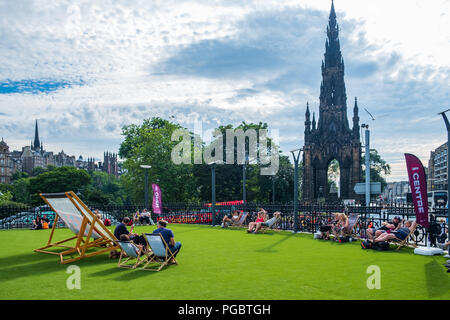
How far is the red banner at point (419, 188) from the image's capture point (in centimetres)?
1223

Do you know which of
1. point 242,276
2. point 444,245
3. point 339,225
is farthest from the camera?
point 339,225

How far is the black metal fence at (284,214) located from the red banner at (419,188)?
999mm

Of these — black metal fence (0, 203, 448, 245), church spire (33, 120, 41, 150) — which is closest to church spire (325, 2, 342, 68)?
black metal fence (0, 203, 448, 245)

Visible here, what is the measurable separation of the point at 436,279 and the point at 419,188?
4.52 meters

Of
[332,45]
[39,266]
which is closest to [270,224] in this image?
[39,266]

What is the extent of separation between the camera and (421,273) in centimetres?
904

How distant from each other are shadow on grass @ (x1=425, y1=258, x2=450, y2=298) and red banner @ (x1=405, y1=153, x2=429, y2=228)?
211 centimetres

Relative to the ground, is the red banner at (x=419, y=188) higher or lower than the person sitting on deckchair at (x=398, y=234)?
higher

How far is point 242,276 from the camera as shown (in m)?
8.76

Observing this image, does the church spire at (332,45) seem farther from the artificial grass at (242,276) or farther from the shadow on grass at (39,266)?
the shadow on grass at (39,266)

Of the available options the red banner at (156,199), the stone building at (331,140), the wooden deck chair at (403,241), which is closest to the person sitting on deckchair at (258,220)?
the wooden deck chair at (403,241)

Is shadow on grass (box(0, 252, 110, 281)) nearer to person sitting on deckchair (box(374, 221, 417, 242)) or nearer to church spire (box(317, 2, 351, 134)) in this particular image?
person sitting on deckchair (box(374, 221, 417, 242))

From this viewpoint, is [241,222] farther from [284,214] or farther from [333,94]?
[333,94]
